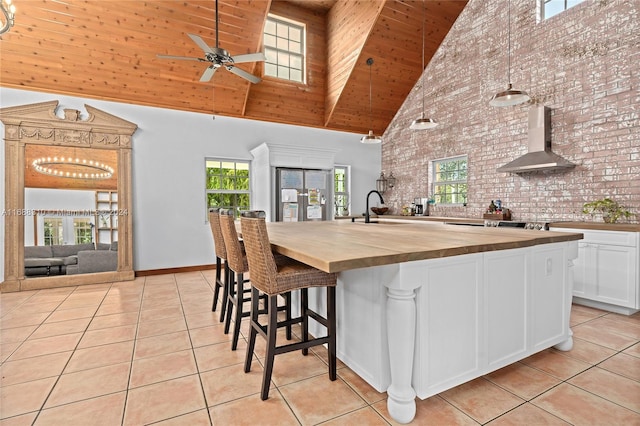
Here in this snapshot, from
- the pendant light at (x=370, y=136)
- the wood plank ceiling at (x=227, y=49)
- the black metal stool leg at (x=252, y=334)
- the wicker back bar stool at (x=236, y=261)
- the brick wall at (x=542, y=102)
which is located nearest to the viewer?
the black metal stool leg at (x=252, y=334)

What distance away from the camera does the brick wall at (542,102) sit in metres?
3.54

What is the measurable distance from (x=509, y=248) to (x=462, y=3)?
5.36 meters

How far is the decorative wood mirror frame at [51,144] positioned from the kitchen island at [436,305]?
4.01m

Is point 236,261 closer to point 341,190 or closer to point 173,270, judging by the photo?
point 173,270

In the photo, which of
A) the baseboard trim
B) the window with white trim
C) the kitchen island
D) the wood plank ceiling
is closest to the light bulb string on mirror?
the window with white trim

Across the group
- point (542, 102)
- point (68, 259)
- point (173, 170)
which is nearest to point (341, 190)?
point (173, 170)

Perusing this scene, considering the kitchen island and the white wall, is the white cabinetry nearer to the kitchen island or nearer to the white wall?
the kitchen island

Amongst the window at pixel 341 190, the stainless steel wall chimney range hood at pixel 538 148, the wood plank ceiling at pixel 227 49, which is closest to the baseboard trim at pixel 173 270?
the wood plank ceiling at pixel 227 49

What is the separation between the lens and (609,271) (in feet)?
10.5

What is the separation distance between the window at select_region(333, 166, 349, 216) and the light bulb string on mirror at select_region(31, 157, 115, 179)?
4.16 m

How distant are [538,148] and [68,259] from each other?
6.84 metres

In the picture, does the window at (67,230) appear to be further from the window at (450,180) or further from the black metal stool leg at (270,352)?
the window at (450,180)

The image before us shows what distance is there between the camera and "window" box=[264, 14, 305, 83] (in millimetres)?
5918

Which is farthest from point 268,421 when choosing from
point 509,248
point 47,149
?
point 47,149
